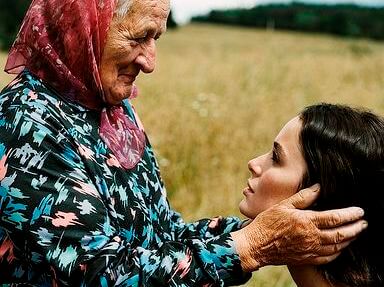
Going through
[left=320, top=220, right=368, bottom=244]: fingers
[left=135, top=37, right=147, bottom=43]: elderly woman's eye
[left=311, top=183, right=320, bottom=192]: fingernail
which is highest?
[left=135, top=37, right=147, bottom=43]: elderly woman's eye

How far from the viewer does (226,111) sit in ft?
25.3

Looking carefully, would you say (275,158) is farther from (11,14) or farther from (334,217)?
(11,14)

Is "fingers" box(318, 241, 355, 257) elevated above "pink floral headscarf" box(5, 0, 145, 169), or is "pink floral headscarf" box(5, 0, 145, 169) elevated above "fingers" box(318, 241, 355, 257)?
"pink floral headscarf" box(5, 0, 145, 169)

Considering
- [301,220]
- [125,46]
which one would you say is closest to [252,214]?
[301,220]

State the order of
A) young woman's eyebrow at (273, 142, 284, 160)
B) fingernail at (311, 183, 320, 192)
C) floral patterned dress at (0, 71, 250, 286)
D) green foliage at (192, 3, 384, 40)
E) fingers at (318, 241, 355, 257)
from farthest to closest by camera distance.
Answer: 1. green foliage at (192, 3, 384, 40)
2. young woman's eyebrow at (273, 142, 284, 160)
3. fingernail at (311, 183, 320, 192)
4. fingers at (318, 241, 355, 257)
5. floral patterned dress at (0, 71, 250, 286)

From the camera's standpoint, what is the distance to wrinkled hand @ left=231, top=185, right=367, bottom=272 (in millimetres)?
2297

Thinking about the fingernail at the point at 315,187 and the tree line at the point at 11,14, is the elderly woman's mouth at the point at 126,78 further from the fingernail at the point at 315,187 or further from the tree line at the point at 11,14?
the tree line at the point at 11,14

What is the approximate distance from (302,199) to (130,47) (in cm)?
69

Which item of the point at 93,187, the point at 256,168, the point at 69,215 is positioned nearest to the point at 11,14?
the point at 256,168

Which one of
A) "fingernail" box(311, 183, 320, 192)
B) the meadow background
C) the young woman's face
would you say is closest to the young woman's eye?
the young woman's face

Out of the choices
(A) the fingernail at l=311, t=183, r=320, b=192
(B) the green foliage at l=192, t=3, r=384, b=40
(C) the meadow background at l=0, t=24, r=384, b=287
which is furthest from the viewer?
(B) the green foliage at l=192, t=3, r=384, b=40

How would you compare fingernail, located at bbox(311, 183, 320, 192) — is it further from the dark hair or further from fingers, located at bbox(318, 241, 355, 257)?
fingers, located at bbox(318, 241, 355, 257)

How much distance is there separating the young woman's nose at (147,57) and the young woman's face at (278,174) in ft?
1.50

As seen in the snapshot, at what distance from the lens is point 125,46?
8.20 ft
